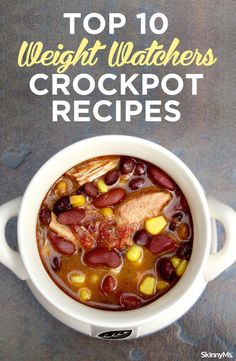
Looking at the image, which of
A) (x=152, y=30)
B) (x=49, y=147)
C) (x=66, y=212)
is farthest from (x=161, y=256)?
(x=152, y=30)

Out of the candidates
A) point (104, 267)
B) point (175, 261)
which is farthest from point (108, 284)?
point (175, 261)

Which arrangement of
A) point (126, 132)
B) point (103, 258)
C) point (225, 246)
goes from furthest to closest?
point (126, 132), point (103, 258), point (225, 246)

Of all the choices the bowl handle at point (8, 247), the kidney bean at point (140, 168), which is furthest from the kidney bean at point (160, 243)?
the bowl handle at point (8, 247)

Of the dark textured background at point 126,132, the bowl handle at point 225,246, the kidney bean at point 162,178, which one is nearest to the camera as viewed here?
the bowl handle at point 225,246

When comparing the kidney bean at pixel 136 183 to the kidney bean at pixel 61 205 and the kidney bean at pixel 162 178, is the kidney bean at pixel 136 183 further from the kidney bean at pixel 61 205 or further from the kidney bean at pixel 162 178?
the kidney bean at pixel 61 205

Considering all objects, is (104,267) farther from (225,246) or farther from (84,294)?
(225,246)
